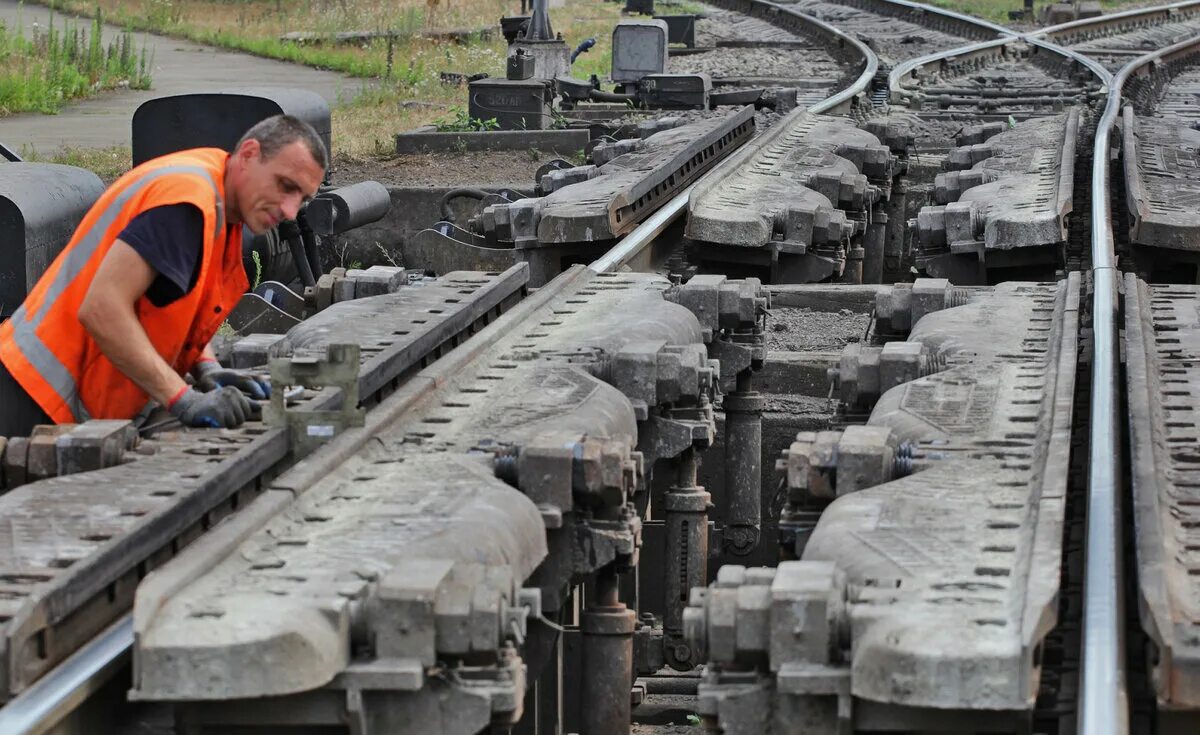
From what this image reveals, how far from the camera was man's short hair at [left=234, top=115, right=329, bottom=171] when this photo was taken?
17.2ft

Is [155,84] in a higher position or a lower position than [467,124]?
higher

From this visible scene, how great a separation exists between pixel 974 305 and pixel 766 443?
117cm

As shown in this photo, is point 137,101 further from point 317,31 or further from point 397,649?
point 397,649

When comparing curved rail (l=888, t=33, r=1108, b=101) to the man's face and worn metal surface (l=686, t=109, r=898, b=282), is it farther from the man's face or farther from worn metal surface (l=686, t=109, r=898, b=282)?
the man's face

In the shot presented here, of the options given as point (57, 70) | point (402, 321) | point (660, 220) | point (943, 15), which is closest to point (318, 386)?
point (402, 321)

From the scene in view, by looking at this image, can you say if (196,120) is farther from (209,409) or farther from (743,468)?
(209,409)

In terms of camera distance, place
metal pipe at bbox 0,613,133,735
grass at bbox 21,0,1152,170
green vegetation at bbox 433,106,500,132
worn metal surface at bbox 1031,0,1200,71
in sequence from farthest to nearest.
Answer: worn metal surface at bbox 1031,0,1200,71
grass at bbox 21,0,1152,170
green vegetation at bbox 433,106,500,132
metal pipe at bbox 0,613,133,735

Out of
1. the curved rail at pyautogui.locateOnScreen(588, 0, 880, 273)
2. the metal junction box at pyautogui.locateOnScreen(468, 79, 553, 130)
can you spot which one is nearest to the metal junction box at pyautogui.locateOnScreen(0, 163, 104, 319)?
the curved rail at pyautogui.locateOnScreen(588, 0, 880, 273)

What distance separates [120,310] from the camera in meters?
5.10

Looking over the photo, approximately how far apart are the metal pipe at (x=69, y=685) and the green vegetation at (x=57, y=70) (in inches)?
583

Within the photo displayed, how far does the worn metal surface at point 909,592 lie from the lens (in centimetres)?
364

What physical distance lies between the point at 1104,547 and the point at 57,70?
16.8 m

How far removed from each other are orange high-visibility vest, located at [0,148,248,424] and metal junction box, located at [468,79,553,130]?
10.2m

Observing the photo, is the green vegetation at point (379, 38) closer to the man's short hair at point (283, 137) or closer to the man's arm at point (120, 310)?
the man's short hair at point (283, 137)
